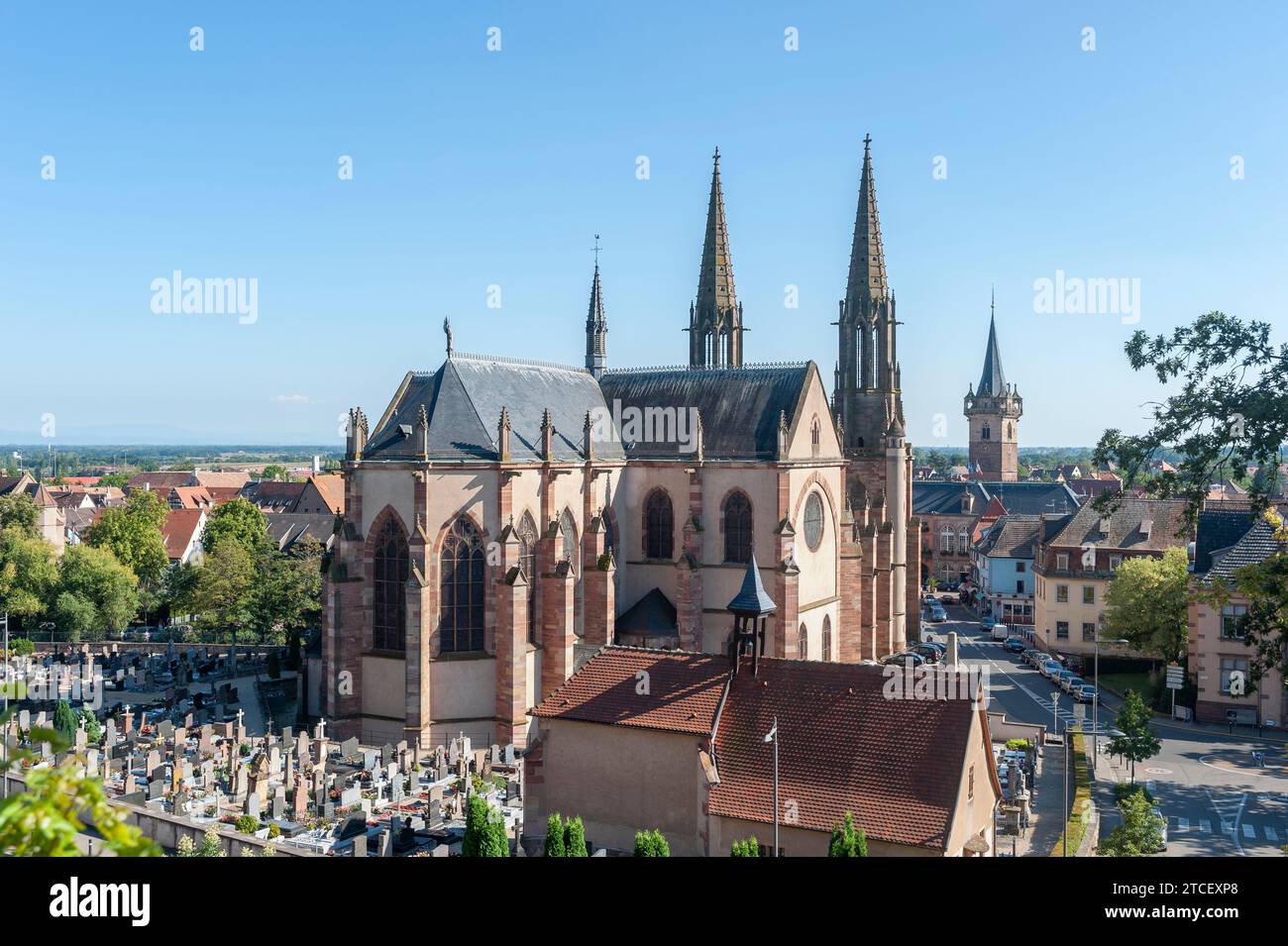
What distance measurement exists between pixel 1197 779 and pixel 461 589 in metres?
30.0

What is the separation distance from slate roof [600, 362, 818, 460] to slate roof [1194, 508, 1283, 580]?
78.7ft

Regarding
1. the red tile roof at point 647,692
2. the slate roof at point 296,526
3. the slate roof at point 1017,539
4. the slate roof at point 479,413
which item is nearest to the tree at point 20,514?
the slate roof at point 296,526

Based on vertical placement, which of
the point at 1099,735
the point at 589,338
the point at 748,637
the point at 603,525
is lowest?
the point at 1099,735

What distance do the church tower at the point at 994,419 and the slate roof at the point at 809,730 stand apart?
387 feet

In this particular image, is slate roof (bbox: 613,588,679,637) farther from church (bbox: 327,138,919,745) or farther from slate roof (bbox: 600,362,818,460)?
slate roof (bbox: 600,362,818,460)

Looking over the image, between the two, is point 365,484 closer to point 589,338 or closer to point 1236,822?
point 589,338

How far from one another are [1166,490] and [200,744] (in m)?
34.8

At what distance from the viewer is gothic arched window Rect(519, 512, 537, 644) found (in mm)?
39062

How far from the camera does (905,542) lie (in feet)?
180

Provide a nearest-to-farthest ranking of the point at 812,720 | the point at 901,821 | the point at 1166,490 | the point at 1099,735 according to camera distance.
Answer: the point at 1166,490 < the point at 901,821 < the point at 812,720 < the point at 1099,735

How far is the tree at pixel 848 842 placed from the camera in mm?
20109

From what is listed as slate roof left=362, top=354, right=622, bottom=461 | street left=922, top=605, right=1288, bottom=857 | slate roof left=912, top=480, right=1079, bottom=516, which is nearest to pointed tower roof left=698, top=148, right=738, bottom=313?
slate roof left=362, top=354, right=622, bottom=461
